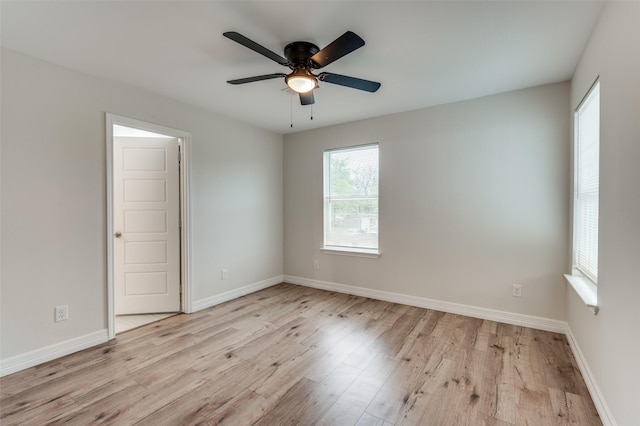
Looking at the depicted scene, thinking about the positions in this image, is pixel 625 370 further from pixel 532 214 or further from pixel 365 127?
pixel 365 127

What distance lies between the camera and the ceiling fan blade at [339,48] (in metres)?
1.66

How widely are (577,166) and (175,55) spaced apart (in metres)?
3.58

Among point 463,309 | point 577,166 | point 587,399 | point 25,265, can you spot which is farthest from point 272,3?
point 463,309

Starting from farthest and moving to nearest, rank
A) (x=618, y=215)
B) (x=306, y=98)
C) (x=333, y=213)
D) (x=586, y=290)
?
(x=333, y=213) < (x=306, y=98) < (x=586, y=290) < (x=618, y=215)

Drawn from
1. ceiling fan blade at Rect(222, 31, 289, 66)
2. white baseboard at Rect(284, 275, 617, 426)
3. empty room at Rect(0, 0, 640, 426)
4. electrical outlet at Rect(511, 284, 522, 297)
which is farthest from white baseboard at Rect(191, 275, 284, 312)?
electrical outlet at Rect(511, 284, 522, 297)

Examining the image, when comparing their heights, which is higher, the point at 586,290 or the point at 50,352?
the point at 586,290

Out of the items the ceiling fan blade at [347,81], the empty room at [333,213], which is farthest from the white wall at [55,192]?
the ceiling fan blade at [347,81]

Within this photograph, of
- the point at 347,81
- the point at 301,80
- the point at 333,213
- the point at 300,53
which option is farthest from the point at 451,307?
the point at 300,53

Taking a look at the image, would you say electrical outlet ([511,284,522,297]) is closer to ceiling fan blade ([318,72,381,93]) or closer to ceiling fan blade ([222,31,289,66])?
ceiling fan blade ([318,72,381,93])

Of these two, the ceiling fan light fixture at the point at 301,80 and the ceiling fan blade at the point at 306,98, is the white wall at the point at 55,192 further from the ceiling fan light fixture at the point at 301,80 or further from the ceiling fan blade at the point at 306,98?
the ceiling fan light fixture at the point at 301,80

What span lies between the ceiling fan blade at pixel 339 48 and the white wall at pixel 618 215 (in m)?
1.33

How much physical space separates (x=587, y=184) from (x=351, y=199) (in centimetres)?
253

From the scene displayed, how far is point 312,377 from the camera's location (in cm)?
212

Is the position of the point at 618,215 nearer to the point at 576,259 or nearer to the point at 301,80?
the point at 576,259
